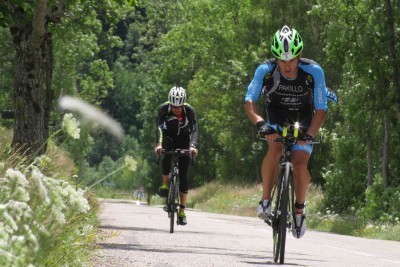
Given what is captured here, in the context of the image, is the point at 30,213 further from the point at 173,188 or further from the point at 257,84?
the point at 173,188

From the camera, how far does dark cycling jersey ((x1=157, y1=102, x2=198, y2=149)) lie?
49.5 ft

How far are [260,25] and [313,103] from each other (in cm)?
4525

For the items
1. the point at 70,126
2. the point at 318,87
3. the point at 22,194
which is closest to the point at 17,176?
the point at 22,194

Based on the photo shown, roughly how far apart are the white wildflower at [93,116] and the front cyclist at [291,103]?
4.49 meters

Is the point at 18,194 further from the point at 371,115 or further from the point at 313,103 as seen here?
the point at 371,115

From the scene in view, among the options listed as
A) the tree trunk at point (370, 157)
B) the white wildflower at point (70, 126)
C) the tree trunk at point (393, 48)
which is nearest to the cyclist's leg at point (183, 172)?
the white wildflower at point (70, 126)

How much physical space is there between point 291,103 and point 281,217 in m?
1.18

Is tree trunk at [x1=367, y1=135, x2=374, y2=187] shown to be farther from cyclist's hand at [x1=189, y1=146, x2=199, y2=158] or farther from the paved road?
cyclist's hand at [x1=189, y1=146, x2=199, y2=158]

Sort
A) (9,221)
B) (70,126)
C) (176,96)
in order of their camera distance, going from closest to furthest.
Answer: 1. (9,221)
2. (70,126)
3. (176,96)

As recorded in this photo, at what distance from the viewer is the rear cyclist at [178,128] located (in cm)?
1495

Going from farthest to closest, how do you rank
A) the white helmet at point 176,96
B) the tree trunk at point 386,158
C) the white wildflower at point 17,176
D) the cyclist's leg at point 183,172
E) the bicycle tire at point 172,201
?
the tree trunk at point 386,158, the cyclist's leg at point 183,172, the bicycle tire at point 172,201, the white helmet at point 176,96, the white wildflower at point 17,176

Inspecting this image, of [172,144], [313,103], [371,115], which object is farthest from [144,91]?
[313,103]

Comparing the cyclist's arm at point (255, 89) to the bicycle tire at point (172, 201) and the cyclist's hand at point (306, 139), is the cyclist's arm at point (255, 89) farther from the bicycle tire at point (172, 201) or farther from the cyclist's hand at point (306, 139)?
the bicycle tire at point (172, 201)

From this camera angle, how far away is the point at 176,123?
15.2 m
